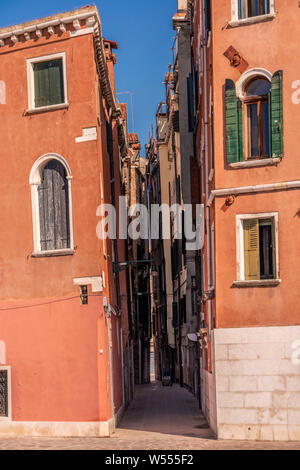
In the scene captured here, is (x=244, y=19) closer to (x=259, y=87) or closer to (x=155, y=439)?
(x=259, y=87)

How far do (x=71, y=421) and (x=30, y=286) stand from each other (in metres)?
4.20

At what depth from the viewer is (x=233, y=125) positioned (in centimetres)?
1914

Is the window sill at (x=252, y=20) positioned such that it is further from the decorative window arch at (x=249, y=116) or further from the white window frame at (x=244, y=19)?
the decorative window arch at (x=249, y=116)

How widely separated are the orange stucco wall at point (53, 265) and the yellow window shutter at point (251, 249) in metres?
4.74

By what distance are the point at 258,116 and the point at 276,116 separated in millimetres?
697

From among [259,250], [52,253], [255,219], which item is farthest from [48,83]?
[259,250]

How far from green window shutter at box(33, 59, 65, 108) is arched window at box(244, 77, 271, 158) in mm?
6164

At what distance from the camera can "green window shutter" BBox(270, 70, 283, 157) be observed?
60.8 feet

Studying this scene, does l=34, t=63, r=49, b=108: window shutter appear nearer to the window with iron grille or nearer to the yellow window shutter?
the window with iron grille

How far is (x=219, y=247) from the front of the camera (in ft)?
62.6

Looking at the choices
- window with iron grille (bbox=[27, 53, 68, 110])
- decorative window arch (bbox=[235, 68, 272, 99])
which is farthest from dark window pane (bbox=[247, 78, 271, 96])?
window with iron grille (bbox=[27, 53, 68, 110])

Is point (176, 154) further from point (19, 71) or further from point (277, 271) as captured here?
point (277, 271)

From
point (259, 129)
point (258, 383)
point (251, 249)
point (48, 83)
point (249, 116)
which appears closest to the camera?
point (258, 383)

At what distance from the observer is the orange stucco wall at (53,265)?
21219 mm
